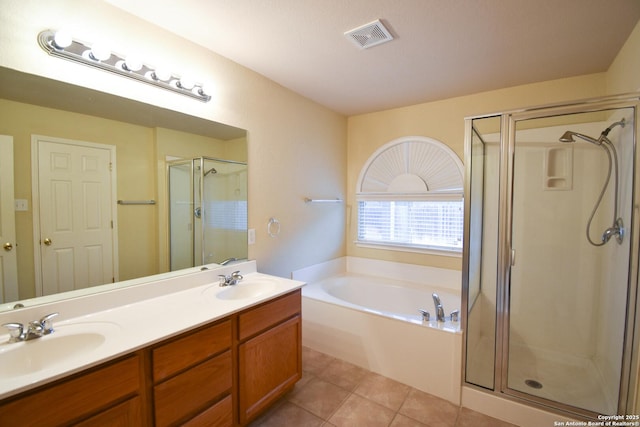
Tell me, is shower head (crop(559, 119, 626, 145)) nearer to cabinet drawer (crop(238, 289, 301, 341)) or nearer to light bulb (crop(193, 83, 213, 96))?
cabinet drawer (crop(238, 289, 301, 341))

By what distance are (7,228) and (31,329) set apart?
1.49 feet

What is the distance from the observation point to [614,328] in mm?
1875

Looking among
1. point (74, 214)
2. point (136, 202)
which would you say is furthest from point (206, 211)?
point (74, 214)

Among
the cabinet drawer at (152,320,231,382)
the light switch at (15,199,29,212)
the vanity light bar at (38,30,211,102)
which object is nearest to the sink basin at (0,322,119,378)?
the cabinet drawer at (152,320,231,382)

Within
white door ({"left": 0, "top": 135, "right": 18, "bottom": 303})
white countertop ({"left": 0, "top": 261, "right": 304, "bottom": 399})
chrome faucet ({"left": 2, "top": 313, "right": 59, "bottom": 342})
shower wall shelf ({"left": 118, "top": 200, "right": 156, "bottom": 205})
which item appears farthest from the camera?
shower wall shelf ({"left": 118, "top": 200, "right": 156, "bottom": 205})

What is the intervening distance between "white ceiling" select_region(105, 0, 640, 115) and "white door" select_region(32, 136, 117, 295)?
869 millimetres

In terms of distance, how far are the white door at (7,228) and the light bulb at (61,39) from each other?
50 cm

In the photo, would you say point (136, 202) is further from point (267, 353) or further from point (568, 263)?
point (568, 263)

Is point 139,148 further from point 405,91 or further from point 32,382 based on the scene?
point 405,91

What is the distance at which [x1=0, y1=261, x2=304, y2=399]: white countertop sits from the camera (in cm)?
101

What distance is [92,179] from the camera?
4.80 ft

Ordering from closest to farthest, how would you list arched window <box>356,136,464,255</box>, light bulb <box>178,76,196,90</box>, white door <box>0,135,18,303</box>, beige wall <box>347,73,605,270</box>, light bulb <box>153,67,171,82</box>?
white door <box>0,135,18,303</box>
light bulb <box>153,67,171,82</box>
light bulb <box>178,76,196,90</box>
beige wall <box>347,73,605,270</box>
arched window <box>356,136,464,255</box>

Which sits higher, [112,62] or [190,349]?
[112,62]

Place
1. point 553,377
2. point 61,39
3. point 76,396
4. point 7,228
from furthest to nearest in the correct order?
point 553,377, point 61,39, point 7,228, point 76,396
